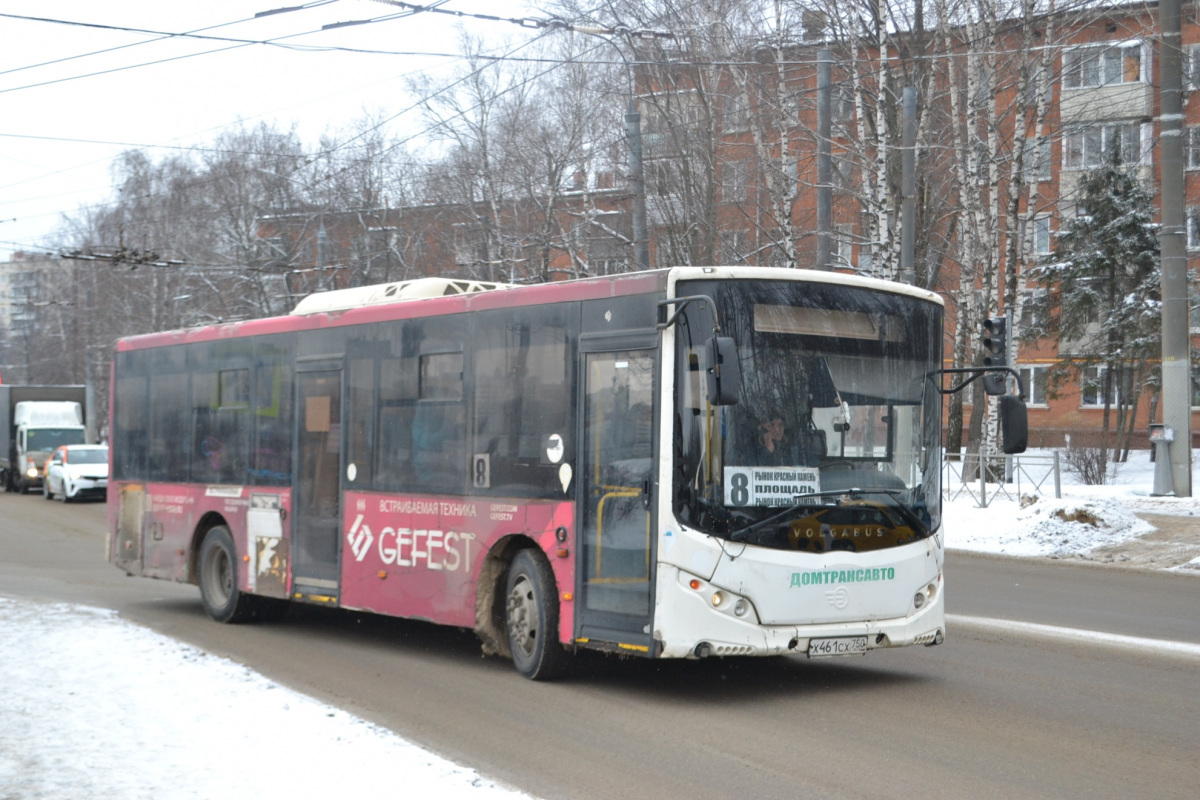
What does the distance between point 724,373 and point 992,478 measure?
692 inches

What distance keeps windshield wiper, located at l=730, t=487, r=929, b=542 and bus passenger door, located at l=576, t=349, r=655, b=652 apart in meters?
0.57

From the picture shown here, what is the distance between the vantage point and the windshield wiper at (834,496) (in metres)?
8.62

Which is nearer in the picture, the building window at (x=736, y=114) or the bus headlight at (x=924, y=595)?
the bus headlight at (x=924, y=595)

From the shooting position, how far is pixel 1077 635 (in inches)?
448

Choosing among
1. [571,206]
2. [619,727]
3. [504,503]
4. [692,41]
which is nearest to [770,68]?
[692,41]

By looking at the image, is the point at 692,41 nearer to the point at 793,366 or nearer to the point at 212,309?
the point at 793,366

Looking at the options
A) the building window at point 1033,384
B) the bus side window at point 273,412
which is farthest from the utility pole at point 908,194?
the building window at point 1033,384

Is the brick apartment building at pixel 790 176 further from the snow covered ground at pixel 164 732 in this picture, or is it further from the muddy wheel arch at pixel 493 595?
the snow covered ground at pixel 164 732

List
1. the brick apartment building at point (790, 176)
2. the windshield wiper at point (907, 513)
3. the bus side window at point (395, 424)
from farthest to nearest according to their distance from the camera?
the brick apartment building at point (790, 176) < the bus side window at point (395, 424) < the windshield wiper at point (907, 513)

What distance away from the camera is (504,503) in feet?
32.9

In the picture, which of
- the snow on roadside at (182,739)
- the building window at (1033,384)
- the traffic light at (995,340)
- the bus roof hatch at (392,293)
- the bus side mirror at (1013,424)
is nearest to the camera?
the snow on roadside at (182,739)

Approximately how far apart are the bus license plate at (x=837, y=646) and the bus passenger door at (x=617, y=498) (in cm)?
104

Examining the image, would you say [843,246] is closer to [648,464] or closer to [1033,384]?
[1033,384]

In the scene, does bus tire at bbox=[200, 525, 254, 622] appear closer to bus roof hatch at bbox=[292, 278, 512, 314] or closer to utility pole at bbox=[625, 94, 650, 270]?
bus roof hatch at bbox=[292, 278, 512, 314]
